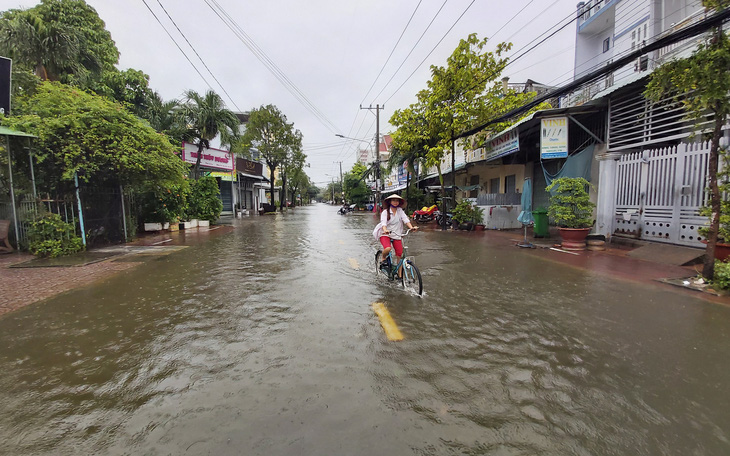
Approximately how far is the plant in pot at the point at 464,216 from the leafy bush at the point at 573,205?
6.85m

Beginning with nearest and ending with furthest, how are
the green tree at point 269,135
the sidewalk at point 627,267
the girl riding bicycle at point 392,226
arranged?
the sidewalk at point 627,267
the girl riding bicycle at point 392,226
the green tree at point 269,135

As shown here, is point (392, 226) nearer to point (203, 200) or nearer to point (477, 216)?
point (477, 216)

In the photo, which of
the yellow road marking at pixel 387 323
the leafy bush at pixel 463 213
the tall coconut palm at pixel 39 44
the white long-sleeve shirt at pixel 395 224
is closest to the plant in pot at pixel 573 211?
the white long-sleeve shirt at pixel 395 224

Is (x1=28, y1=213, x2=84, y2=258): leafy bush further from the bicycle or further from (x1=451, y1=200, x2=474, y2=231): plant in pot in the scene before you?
(x1=451, y1=200, x2=474, y2=231): plant in pot

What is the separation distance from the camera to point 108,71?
18141 millimetres

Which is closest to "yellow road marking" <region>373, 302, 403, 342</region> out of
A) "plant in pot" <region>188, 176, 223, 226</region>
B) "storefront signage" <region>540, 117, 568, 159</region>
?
"storefront signage" <region>540, 117, 568, 159</region>

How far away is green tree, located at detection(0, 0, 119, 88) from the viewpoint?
1357cm

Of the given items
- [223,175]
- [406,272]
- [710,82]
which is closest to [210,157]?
[223,175]

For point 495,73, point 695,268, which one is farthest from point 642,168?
point 495,73

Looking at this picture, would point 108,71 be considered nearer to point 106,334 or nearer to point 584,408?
point 106,334

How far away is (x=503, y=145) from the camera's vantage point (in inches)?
597

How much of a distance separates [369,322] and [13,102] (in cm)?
1435

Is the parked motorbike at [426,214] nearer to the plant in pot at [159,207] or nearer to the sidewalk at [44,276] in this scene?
the plant in pot at [159,207]

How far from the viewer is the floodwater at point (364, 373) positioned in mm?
2320
